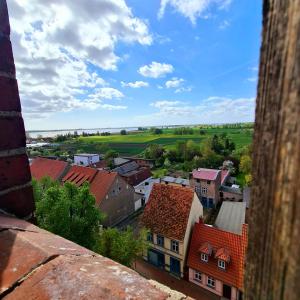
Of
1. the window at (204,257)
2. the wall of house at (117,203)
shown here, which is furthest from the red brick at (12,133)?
the wall of house at (117,203)

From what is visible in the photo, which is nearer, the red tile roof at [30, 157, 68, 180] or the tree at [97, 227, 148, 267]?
the tree at [97, 227, 148, 267]

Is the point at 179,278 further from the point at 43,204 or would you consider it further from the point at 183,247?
the point at 43,204

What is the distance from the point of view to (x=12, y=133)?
2.30 meters

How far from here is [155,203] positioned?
17562 millimetres

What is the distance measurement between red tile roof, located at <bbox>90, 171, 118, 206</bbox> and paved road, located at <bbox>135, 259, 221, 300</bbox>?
838cm

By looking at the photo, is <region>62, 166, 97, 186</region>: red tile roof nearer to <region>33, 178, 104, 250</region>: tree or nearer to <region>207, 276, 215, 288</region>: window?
<region>33, 178, 104, 250</region>: tree

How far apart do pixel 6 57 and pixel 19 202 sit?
4.67 feet

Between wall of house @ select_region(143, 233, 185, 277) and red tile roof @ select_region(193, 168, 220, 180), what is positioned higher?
red tile roof @ select_region(193, 168, 220, 180)

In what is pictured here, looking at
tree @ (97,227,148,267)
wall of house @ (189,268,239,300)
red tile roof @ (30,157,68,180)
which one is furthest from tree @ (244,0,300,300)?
red tile roof @ (30,157,68,180)

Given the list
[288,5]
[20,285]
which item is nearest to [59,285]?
[20,285]

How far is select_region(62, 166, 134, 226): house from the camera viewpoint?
2444 cm

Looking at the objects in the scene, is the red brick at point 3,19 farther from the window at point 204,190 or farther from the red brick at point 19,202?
the window at point 204,190

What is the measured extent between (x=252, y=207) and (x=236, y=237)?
52.4 feet

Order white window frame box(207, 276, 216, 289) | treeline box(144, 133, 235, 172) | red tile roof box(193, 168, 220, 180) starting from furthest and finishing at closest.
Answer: treeline box(144, 133, 235, 172) < red tile roof box(193, 168, 220, 180) < white window frame box(207, 276, 216, 289)
